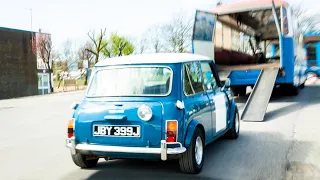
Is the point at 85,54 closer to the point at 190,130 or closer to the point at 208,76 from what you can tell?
the point at 208,76

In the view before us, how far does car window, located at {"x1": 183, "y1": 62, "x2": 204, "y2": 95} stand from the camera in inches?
206

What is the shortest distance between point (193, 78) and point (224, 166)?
4.53 ft

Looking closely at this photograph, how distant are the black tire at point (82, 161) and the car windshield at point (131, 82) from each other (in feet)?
2.94

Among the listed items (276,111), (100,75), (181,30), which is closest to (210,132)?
(100,75)

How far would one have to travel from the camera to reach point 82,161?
536 cm

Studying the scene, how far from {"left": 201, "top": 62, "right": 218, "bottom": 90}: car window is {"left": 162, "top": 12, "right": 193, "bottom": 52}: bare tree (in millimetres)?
43689

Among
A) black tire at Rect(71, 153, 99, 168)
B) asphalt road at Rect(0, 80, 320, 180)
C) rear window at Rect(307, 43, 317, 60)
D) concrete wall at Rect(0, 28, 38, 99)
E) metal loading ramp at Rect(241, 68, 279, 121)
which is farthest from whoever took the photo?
concrete wall at Rect(0, 28, 38, 99)

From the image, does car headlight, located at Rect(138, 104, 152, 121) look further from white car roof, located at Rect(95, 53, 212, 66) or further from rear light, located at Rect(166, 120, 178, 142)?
white car roof, located at Rect(95, 53, 212, 66)

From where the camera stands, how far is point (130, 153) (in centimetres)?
472

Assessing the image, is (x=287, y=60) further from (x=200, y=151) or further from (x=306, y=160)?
(x=200, y=151)

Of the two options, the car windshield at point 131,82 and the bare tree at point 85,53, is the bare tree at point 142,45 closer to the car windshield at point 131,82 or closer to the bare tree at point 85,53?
the bare tree at point 85,53

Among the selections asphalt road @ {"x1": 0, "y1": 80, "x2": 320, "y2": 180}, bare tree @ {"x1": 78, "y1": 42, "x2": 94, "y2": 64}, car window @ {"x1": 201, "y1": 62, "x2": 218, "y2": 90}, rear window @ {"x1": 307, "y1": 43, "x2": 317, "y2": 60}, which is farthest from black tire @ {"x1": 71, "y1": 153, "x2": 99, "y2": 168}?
bare tree @ {"x1": 78, "y1": 42, "x2": 94, "y2": 64}

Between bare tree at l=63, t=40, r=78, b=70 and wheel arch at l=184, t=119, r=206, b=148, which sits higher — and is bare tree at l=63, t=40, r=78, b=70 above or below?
above

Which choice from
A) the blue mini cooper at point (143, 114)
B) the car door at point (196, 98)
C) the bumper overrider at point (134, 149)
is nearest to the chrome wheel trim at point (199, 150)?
the blue mini cooper at point (143, 114)
